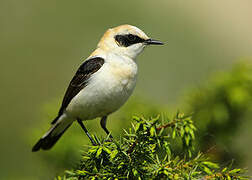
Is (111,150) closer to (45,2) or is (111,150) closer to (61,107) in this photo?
(61,107)

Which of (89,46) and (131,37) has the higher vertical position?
(131,37)

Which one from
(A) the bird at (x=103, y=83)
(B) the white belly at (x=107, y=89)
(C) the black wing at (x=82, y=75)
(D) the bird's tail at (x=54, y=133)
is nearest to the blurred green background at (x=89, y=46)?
(D) the bird's tail at (x=54, y=133)

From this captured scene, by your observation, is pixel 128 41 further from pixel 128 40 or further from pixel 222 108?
pixel 222 108

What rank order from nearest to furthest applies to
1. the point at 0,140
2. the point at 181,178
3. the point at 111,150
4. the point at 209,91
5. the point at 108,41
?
the point at 181,178, the point at 111,150, the point at 209,91, the point at 108,41, the point at 0,140

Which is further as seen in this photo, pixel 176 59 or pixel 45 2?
pixel 45 2

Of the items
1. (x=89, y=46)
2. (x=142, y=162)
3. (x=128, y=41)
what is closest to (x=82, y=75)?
(x=128, y=41)

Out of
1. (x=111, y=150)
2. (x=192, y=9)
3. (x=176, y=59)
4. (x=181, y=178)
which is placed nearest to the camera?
(x=181, y=178)


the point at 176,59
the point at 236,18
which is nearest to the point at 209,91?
the point at 176,59
